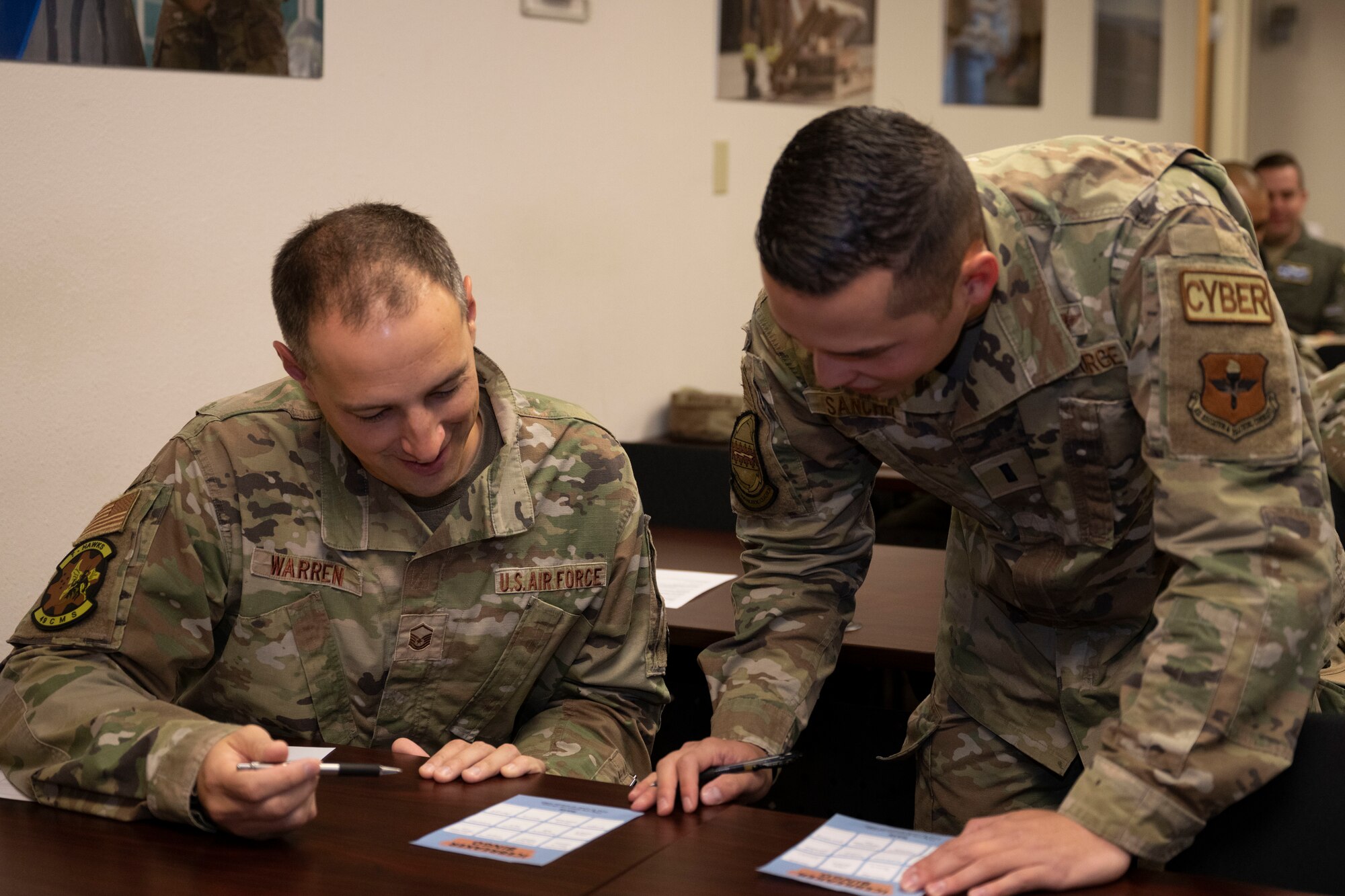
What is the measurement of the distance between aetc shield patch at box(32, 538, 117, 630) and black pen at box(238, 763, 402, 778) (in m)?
0.38

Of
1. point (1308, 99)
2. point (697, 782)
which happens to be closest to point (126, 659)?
point (697, 782)

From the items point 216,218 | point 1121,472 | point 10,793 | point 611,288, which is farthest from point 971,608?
point 611,288

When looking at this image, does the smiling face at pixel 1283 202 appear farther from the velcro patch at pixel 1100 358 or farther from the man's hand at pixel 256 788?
the man's hand at pixel 256 788

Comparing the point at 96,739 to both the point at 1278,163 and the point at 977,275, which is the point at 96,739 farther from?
the point at 1278,163

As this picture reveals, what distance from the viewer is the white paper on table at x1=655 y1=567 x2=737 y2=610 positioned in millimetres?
2402

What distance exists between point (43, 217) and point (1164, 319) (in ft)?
6.81

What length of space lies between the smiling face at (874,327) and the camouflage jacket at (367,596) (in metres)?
0.54

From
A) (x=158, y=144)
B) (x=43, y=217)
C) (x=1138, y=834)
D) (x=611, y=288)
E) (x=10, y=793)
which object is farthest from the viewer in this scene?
(x=611, y=288)

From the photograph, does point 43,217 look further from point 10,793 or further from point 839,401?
point 839,401

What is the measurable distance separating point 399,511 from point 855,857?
78 cm

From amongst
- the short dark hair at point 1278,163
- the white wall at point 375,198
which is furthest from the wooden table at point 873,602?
the short dark hair at point 1278,163

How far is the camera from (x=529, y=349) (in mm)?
3717

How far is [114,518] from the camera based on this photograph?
1.68 metres

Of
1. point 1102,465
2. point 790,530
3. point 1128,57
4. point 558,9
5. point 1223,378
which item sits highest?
point 1128,57
